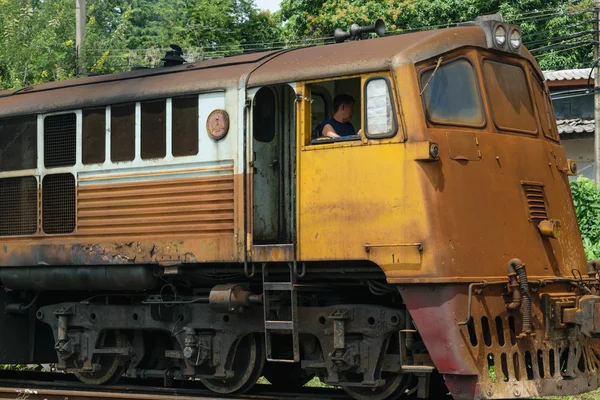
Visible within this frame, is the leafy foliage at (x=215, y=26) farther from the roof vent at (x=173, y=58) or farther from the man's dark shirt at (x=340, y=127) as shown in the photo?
the man's dark shirt at (x=340, y=127)

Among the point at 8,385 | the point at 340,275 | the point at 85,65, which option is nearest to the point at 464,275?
the point at 340,275

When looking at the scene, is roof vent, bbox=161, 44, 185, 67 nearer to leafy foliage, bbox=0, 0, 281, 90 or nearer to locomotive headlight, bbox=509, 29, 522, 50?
locomotive headlight, bbox=509, 29, 522, 50

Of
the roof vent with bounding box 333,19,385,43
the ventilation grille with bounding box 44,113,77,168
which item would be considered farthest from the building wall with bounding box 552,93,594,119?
the ventilation grille with bounding box 44,113,77,168

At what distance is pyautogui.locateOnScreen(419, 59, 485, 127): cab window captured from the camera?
357 inches

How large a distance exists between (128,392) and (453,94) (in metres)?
4.99

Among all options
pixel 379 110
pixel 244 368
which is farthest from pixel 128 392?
pixel 379 110

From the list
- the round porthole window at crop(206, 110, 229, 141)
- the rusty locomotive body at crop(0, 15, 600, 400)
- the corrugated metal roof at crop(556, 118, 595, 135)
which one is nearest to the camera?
the rusty locomotive body at crop(0, 15, 600, 400)

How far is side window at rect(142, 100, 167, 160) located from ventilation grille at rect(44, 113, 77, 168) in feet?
3.56

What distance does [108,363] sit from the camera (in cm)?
1150

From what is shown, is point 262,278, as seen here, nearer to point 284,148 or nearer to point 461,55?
point 284,148

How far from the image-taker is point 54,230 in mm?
11406

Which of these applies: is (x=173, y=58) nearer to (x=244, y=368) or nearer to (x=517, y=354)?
(x=244, y=368)

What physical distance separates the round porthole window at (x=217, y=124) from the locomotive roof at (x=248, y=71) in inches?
10.9

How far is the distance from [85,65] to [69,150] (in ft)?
31.7
